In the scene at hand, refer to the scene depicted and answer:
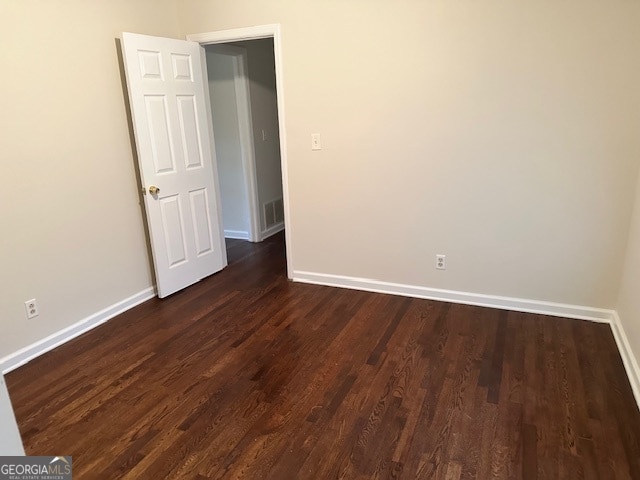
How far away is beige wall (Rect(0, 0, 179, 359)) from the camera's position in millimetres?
2604

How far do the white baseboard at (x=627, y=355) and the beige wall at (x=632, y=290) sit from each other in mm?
35

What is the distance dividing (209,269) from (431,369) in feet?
7.56

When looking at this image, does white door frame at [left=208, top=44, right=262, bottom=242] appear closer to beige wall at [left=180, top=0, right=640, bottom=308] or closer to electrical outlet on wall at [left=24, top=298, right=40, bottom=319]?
beige wall at [left=180, top=0, right=640, bottom=308]

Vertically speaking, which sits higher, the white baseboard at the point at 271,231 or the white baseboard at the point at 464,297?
the white baseboard at the point at 271,231

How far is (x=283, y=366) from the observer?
8.61 ft

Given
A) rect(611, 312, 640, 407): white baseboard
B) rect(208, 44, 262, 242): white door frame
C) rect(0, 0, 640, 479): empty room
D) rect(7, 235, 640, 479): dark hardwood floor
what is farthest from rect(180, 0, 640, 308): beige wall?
rect(208, 44, 262, 242): white door frame

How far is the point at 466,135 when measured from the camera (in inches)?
121

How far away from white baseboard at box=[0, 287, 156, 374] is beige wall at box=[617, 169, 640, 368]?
11.0 ft

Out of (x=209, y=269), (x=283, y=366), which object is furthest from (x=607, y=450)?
(x=209, y=269)

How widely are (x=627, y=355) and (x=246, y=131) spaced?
151 inches

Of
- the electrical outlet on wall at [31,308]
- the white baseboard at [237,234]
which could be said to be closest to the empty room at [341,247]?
the electrical outlet on wall at [31,308]

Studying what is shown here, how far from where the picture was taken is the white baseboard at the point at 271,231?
17.0ft

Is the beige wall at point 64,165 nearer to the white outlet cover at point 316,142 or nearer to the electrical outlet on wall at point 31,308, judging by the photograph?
the electrical outlet on wall at point 31,308

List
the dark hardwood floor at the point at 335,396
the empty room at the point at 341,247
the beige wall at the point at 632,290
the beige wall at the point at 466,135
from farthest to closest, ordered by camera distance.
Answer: the beige wall at the point at 466,135 < the beige wall at the point at 632,290 < the empty room at the point at 341,247 < the dark hardwood floor at the point at 335,396
